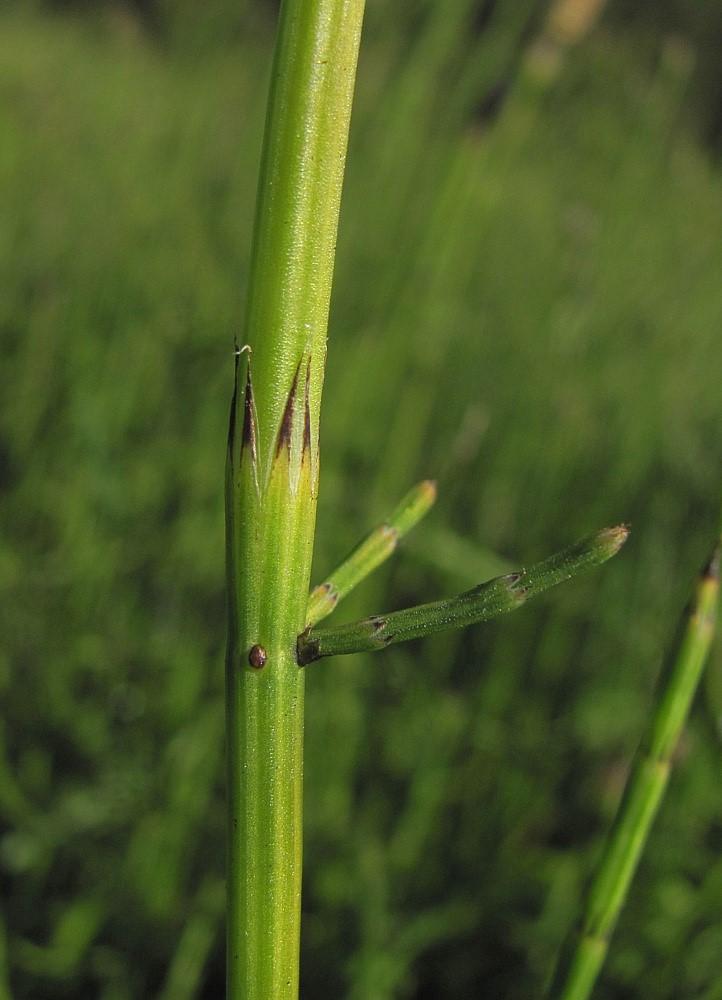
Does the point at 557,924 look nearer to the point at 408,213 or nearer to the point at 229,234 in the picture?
the point at 408,213

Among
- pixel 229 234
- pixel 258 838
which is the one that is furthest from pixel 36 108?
pixel 258 838

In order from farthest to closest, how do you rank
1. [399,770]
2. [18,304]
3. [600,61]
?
[600,61]
[18,304]
[399,770]

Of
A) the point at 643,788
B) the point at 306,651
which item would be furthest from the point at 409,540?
the point at 306,651

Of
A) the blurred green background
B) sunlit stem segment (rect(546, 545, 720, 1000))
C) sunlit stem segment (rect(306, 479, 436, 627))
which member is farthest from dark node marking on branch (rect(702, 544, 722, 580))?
the blurred green background

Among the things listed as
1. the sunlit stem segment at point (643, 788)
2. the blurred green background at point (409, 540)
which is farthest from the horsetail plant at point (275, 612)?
the blurred green background at point (409, 540)

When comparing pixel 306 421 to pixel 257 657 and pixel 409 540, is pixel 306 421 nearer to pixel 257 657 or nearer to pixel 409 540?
pixel 257 657

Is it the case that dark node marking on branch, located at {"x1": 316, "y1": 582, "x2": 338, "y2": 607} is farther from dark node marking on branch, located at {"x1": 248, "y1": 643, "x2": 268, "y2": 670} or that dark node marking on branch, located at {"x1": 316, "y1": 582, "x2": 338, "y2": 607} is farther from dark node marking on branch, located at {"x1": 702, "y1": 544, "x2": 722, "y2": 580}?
dark node marking on branch, located at {"x1": 702, "y1": 544, "x2": 722, "y2": 580}
